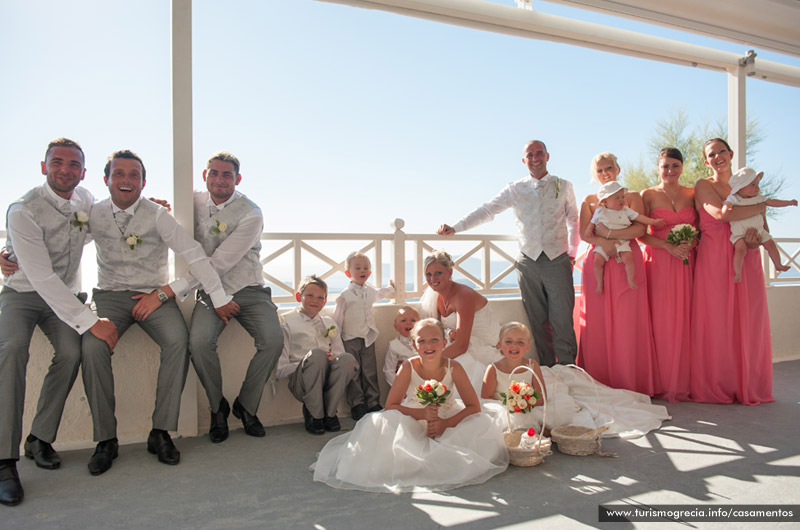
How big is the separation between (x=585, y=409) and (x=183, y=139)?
4128 mm

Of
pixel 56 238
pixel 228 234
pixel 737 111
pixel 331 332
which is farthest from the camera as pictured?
pixel 737 111

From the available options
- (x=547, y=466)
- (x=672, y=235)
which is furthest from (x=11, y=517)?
(x=672, y=235)

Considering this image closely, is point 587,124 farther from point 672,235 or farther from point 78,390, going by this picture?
point 78,390

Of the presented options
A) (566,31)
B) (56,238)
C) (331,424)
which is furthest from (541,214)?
(56,238)

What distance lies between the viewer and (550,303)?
222 inches

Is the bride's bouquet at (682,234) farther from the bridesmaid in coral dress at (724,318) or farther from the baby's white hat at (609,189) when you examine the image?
the baby's white hat at (609,189)

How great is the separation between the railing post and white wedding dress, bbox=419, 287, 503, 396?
0.32m

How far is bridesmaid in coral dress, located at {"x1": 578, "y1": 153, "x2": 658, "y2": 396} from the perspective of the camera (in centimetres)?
540

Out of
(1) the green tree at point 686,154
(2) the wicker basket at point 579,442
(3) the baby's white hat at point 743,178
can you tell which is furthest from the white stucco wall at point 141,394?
(1) the green tree at point 686,154

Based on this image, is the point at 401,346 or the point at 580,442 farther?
the point at 401,346

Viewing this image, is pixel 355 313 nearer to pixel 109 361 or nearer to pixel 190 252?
pixel 190 252

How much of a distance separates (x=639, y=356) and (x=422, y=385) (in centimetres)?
283

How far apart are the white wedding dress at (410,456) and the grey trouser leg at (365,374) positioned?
4.13 feet

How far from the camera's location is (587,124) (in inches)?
933
